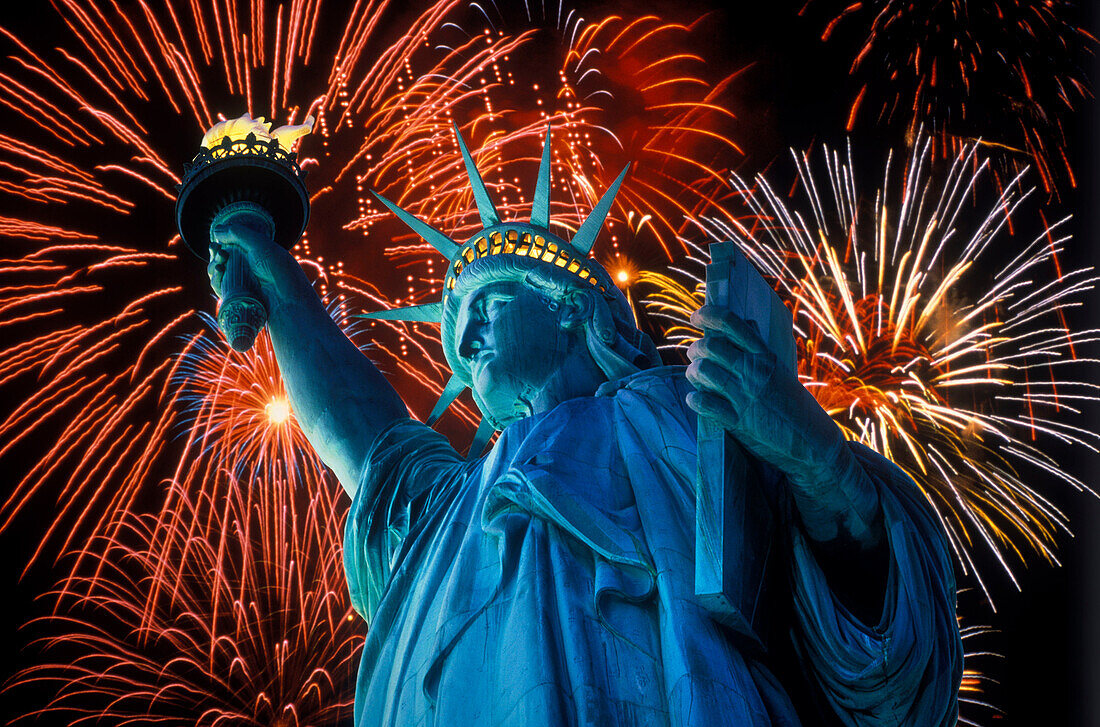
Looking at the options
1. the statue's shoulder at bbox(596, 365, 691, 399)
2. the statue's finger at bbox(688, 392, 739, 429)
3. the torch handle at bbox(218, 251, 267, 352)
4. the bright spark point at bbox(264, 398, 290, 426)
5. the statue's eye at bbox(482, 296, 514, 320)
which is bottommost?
the statue's finger at bbox(688, 392, 739, 429)

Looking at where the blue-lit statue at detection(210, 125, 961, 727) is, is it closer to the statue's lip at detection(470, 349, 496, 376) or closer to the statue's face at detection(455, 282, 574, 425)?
the statue's face at detection(455, 282, 574, 425)

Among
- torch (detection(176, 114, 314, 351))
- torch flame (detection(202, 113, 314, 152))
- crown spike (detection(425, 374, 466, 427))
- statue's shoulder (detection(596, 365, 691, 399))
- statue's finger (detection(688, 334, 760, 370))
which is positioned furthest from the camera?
torch flame (detection(202, 113, 314, 152))

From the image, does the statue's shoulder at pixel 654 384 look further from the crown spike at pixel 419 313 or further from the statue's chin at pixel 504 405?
the crown spike at pixel 419 313

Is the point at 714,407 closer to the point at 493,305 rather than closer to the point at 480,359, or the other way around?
the point at 480,359

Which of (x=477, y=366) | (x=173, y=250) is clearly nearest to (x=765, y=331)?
(x=477, y=366)

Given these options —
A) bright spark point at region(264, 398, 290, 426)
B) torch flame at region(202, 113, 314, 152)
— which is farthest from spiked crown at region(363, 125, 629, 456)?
bright spark point at region(264, 398, 290, 426)
